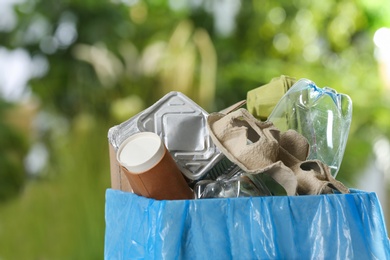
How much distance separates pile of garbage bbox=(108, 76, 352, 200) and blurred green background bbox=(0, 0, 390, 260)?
A: 9.09 ft

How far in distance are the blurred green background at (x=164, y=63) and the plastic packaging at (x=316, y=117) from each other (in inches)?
109

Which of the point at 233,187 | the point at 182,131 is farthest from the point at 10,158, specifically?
the point at 233,187

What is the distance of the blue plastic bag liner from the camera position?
1013mm

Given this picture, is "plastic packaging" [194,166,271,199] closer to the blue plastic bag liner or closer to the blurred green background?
the blue plastic bag liner

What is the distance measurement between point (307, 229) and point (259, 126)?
0.18 meters

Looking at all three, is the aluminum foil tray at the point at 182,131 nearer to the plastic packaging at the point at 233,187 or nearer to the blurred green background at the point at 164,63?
the plastic packaging at the point at 233,187

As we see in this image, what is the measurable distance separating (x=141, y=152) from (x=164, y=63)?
348cm

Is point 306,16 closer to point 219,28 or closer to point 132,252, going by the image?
point 219,28

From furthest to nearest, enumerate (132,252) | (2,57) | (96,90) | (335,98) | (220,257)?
1. (2,57)
2. (96,90)
3. (335,98)
4. (132,252)
5. (220,257)

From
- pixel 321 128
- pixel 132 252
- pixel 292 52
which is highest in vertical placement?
pixel 292 52

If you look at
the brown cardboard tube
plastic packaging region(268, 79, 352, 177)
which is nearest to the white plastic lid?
the brown cardboard tube

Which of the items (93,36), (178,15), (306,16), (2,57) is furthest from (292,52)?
(2,57)

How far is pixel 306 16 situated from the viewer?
5.22 meters

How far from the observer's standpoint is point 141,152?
1.09m
